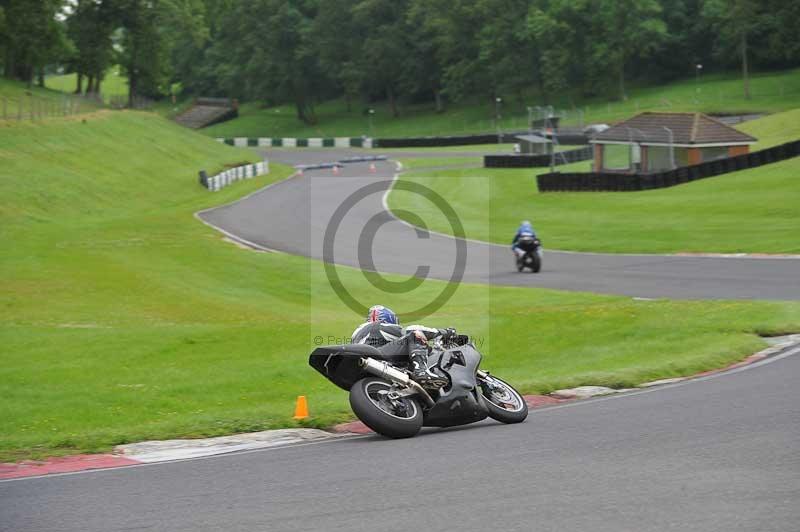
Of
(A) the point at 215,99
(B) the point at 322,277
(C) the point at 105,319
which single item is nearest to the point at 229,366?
(C) the point at 105,319

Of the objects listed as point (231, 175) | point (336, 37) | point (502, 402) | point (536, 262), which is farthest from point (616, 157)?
point (336, 37)

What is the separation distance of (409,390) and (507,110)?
112978 millimetres

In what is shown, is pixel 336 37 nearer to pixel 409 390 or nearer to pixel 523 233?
pixel 523 233

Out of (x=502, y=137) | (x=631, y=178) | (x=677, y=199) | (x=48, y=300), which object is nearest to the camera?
(x=48, y=300)

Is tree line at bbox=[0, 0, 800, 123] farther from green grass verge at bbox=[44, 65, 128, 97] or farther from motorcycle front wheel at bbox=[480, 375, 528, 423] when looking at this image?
motorcycle front wheel at bbox=[480, 375, 528, 423]

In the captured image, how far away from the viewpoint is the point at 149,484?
8789 mm

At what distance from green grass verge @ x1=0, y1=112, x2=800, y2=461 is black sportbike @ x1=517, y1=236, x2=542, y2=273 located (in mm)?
2595

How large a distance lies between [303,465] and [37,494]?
220cm

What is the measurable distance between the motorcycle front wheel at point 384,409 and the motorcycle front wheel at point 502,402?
1.00 meters

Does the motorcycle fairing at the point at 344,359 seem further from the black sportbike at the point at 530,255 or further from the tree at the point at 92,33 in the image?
the tree at the point at 92,33

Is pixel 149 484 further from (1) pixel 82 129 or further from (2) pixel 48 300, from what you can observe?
(1) pixel 82 129

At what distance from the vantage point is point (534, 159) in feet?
221

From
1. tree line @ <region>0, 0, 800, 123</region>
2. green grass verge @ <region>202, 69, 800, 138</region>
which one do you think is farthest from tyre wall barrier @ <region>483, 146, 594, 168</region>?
tree line @ <region>0, 0, 800, 123</region>

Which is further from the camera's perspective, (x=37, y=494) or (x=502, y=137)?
(x=502, y=137)
